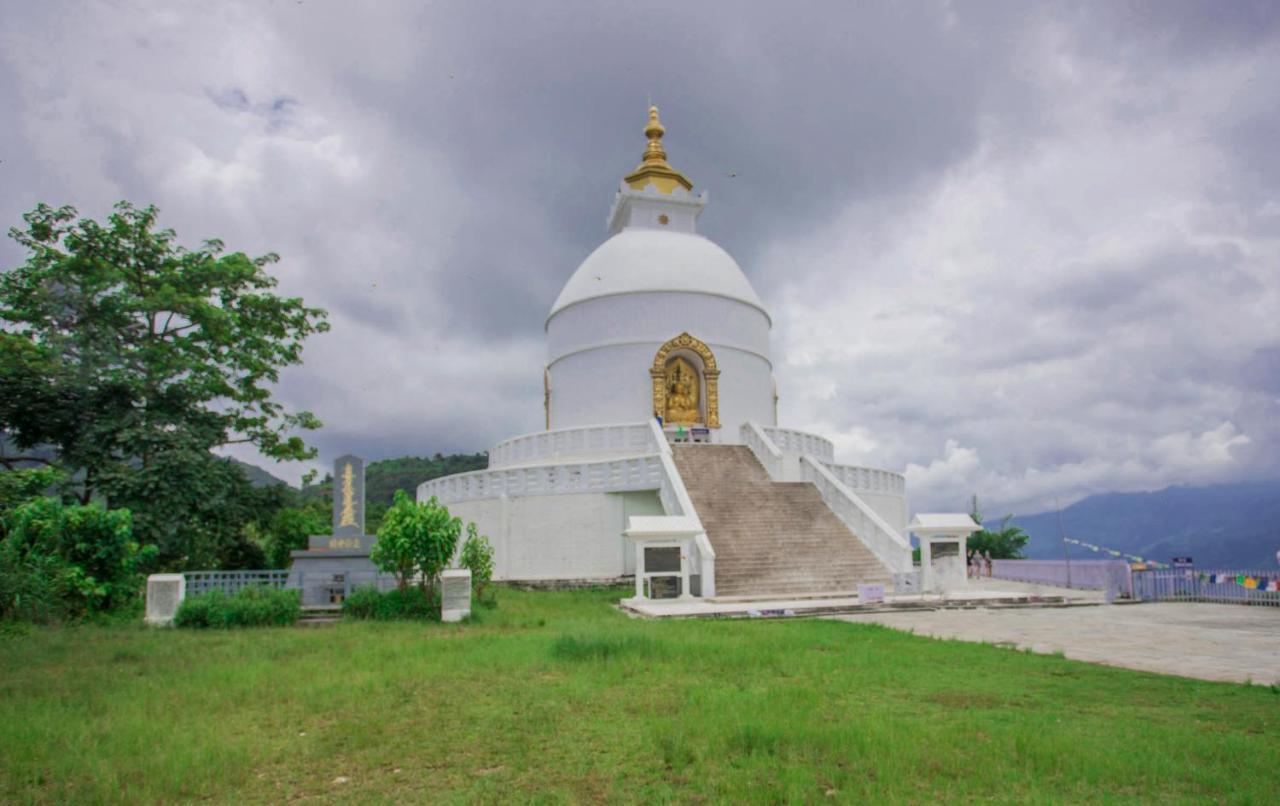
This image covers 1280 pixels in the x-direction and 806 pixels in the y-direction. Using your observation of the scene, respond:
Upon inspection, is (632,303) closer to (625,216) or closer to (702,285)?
(702,285)

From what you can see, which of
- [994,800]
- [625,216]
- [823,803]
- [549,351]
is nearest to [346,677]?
[823,803]

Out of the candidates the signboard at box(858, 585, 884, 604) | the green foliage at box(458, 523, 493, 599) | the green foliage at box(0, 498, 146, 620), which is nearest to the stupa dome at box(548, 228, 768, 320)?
the green foliage at box(458, 523, 493, 599)

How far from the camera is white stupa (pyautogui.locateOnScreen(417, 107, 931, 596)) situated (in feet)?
57.3

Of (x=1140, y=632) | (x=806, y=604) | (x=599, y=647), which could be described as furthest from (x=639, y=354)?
(x=599, y=647)

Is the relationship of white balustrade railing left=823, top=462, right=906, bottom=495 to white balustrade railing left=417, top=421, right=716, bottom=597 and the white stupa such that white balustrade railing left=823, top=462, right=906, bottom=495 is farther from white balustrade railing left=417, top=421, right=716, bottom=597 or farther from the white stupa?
white balustrade railing left=417, top=421, right=716, bottom=597

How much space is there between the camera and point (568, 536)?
20.2m

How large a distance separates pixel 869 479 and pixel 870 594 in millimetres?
9530

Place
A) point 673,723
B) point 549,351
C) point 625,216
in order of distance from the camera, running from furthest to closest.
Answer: point 625,216
point 549,351
point 673,723

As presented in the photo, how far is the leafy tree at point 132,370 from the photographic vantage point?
16000 millimetres

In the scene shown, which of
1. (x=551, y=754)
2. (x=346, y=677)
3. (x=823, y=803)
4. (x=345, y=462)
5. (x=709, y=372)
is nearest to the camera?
(x=823, y=803)

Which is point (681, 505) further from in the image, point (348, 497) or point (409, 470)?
point (409, 470)

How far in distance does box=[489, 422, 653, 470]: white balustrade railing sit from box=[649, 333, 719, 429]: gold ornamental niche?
286 centimetres

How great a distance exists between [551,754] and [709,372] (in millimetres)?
21286

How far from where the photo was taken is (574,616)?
13.4 m
